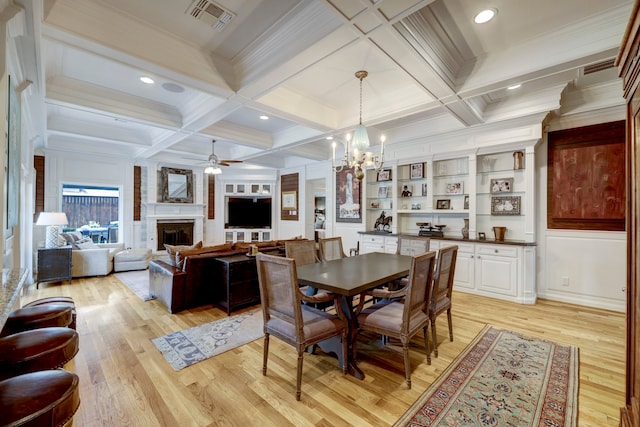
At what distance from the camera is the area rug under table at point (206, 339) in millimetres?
2605

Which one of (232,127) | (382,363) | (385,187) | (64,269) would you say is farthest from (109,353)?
(385,187)

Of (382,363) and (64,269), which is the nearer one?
(382,363)

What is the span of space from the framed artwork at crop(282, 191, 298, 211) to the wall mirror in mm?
2716

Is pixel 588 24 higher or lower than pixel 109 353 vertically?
higher

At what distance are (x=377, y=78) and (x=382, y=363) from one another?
10.5ft

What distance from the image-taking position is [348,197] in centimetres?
669

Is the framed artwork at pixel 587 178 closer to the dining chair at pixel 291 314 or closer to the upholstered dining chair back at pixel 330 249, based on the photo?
the upholstered dining chair back at pixel 330 249

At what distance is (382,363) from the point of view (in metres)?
2.52

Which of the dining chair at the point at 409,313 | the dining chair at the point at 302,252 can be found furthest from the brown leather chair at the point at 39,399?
the dining chair at the point at 302,252

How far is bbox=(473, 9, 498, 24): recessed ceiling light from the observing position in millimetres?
2350

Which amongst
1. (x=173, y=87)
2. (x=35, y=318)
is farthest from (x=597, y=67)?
(x=35, y=318)

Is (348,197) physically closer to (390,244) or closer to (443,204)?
(390,244)

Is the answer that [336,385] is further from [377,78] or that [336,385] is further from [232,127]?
[232,127]

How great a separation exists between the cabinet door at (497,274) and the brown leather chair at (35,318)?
4966 mm
